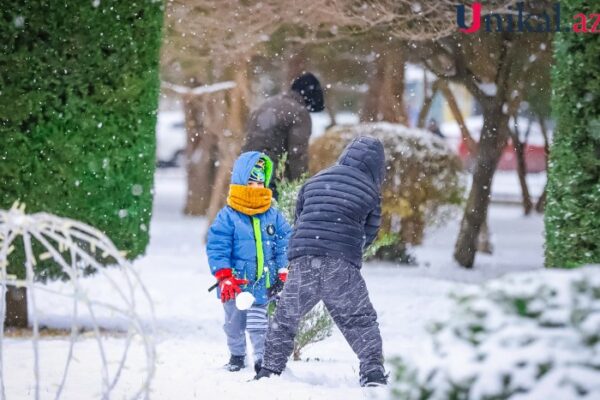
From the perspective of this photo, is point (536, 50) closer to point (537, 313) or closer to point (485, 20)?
point (485, 20)

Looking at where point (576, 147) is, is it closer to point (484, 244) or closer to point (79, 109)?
point (79, 109)

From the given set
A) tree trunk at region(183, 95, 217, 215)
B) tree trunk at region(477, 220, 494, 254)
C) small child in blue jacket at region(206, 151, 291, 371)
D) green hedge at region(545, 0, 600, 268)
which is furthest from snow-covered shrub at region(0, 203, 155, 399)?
tree trunk at region(183, 95, 217, 215)

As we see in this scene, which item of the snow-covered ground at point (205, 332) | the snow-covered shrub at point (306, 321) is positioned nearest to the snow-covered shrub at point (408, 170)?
the snow-covered ground at point (205, 332)

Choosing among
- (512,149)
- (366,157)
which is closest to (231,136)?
(366,157)

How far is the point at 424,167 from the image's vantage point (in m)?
12.1

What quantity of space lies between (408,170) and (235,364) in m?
6.20

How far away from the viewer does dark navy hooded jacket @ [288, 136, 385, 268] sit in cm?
545

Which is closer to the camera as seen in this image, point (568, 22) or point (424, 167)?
point (568, 22)

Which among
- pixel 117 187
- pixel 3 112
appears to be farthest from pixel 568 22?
pixel 3 112

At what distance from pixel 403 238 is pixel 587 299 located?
996 cm

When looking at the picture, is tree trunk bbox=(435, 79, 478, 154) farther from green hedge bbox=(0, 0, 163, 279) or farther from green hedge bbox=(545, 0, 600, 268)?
green hedge bbox=(0, 0, 163, 279)

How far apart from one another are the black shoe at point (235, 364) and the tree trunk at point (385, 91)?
24.8 feet

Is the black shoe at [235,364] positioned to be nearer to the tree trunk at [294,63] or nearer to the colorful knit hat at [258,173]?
the colorful knit hat at [258,173]

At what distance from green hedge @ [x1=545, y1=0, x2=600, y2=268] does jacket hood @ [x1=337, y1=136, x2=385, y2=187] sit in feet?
6.36
